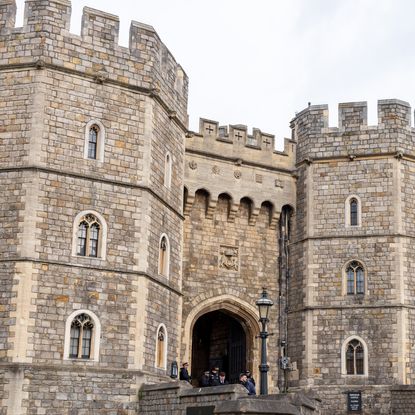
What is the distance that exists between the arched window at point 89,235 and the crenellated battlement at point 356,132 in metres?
9.58

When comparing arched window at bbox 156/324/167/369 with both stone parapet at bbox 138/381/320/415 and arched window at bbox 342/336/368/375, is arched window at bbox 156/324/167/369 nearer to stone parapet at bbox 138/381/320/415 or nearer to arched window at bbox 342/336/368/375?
stone parapet at bbox 138/381/320/415

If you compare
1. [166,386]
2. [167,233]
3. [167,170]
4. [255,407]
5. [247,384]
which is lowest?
[255,407]

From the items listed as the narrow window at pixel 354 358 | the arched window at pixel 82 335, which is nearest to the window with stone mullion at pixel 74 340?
the arched window at pixel 82 335

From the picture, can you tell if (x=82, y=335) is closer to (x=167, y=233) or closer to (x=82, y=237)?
(x=82, y=237)

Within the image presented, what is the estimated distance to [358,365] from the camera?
2872 cm

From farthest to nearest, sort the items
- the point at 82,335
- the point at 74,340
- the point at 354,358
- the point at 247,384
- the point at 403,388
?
the point at 354,358
the point at 403,388
the point at 247,384
the point at 82,335
the point at 74,340

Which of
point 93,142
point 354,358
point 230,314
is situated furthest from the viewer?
point 230,314

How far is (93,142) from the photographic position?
24281 millimetres

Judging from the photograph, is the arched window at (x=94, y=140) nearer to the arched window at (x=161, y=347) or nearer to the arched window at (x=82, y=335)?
the arched window at (x=82, y=335)

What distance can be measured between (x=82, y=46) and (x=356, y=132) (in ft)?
34.9

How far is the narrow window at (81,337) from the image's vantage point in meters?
22.7

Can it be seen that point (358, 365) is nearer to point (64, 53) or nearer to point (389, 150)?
point (389, 150)

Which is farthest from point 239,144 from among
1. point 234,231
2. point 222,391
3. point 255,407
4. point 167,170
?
point 255,407

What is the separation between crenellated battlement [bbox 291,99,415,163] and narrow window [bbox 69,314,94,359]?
36.3 feet
